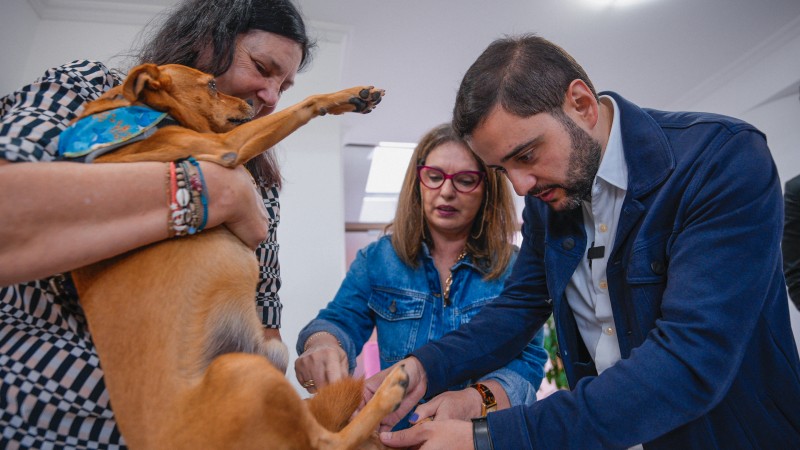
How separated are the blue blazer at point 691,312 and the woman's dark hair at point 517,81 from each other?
249 mm

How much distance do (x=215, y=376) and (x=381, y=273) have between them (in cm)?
115

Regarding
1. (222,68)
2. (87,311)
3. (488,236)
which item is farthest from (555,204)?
(87,311)

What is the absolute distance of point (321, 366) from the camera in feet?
5.18

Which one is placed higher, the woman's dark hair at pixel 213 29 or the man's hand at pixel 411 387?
the woman's dark hair at pixel 213 29

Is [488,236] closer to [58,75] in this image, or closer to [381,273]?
[381,273]

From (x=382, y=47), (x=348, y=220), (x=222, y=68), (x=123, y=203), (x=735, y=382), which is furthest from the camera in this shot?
(x=348, y=220)

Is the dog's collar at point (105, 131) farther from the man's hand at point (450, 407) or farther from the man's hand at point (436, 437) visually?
the man's hand at point (450, 407)

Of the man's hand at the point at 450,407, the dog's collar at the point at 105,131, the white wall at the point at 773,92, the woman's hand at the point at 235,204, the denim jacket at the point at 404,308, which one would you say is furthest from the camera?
the white wall at the point at 773,92

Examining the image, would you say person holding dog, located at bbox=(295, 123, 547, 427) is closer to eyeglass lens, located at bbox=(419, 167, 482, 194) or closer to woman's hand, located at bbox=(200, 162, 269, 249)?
eyeglass lens, located at bbox=(419, 167, 482, 194)

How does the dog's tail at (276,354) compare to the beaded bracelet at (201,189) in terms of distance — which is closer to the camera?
the beaded bracelet at (201,189)

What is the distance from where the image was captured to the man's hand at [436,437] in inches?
44.3

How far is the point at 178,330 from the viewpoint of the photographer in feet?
3.16

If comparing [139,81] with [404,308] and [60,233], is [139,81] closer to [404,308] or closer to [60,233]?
[60,233]

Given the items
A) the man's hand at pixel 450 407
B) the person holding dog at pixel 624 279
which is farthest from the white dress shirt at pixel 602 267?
the man's hand at pixel 450 407
